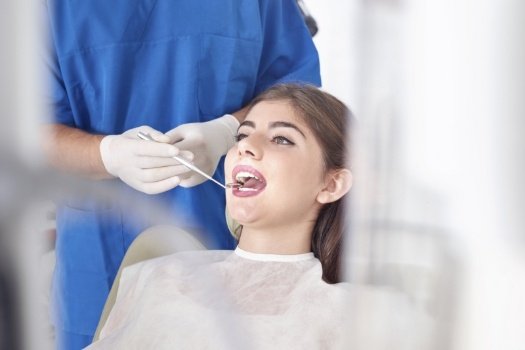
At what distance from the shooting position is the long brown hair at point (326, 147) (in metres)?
0.75

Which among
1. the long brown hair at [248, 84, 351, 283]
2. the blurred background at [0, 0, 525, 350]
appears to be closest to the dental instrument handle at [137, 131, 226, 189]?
the long brown hair at [248, 84, 351, 283]

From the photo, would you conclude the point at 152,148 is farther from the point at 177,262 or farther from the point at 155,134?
the point at 177,262

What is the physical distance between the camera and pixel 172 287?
2.68 ft

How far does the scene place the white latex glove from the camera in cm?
74

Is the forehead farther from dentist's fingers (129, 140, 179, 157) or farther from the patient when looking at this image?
dentist's fingers (129, 140, 179, 157)

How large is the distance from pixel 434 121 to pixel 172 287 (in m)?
0.44

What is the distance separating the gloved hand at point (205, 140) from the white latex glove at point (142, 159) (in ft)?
0.06

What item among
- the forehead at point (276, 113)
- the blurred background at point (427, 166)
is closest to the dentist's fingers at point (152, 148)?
the forehead at point (276, 113)

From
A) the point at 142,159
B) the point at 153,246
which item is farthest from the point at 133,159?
the point at 153,246

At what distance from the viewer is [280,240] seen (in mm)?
809

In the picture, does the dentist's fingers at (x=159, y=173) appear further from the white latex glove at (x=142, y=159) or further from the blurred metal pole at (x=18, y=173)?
the blurred metal pole at (x=18, y=173)

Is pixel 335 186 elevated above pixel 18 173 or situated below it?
below

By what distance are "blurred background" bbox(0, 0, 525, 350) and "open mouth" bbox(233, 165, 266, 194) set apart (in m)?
0.26

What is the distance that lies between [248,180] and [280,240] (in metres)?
0.09
